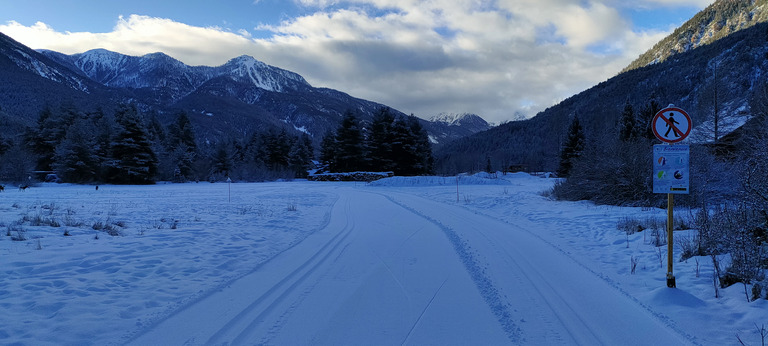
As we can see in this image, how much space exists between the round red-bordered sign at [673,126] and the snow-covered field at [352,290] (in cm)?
199

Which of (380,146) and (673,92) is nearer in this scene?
(380,146)

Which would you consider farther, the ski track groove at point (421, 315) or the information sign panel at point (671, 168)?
the information sign panel at point (671, 168)

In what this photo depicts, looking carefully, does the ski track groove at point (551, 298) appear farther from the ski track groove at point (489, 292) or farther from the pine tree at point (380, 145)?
the pine tree at point (380, 145)

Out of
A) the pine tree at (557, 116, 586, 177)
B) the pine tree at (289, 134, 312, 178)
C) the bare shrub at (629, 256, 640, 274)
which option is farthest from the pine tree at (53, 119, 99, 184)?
the pine tree at (557, 116, 586, 177)

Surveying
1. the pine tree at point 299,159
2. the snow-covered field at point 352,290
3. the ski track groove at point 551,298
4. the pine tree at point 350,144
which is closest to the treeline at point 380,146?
the pine tree at point 350,144

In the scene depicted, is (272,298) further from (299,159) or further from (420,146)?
(299,159)

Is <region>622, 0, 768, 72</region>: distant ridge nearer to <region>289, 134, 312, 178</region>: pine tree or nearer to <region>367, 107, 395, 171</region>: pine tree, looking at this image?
<region>367, 107, 395, 171</region>: pine tree

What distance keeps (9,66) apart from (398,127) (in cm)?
19966

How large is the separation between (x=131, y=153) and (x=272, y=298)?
4488cm

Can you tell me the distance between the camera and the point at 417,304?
14.7 ft

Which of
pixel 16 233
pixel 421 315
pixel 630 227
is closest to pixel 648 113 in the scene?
pixel 630 227

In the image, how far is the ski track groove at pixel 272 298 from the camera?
3.62 m

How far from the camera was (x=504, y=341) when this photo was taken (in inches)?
136

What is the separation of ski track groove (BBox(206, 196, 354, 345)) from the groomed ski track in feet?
0.04
